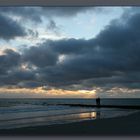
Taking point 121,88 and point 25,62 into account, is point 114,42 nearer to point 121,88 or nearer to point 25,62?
point 121,88

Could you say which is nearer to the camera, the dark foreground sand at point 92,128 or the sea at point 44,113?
the dark foreground sand at point 92,128

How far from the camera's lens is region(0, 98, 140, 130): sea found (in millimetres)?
6630

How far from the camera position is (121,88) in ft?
18.9

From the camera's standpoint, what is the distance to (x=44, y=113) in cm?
837

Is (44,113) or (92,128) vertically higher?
(44,113)

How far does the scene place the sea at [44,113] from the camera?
6.63 m

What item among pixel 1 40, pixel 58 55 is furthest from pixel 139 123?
pixel 1 40

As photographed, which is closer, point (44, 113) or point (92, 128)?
point (92, 128)

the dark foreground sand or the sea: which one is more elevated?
the sea

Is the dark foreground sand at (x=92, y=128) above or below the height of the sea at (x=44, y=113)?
below

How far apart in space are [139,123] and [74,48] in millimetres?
1780

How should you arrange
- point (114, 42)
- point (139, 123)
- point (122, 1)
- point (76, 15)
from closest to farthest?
point (122, 1), point (76, 15), point (114, 42), point (139, 123)

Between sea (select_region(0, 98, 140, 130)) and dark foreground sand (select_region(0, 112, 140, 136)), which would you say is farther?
sea (select_region(0, 98, 140, 130))

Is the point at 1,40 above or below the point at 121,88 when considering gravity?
above
